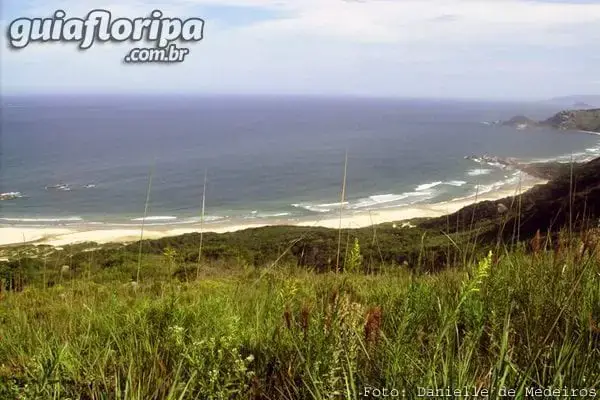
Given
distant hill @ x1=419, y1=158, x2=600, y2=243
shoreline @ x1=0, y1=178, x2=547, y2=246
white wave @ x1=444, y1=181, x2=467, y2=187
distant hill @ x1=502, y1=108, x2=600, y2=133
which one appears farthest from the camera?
distant hill @ x1=502, y1=108, x2=600, y2=133

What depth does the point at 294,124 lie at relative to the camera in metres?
135

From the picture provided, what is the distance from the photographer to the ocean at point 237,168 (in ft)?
153

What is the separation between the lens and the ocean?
4672 cm

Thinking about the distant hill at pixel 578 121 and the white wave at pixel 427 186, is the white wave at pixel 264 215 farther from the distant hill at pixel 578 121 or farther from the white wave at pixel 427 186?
the distant hill at pixel 578 121

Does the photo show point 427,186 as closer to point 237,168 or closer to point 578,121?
point 237,168

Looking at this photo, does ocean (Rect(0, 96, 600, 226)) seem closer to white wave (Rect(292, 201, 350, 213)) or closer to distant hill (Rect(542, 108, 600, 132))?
white wave (Rect(292, 201, 350, 213))

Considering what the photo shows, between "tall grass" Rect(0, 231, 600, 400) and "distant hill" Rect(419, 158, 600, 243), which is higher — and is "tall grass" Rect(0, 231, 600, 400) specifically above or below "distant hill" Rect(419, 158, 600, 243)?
above

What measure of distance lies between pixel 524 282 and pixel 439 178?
62.7 metres

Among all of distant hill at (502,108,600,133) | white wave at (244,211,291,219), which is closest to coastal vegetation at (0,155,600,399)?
white wave at (244,211,291,219)

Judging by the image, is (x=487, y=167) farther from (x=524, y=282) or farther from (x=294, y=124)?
(x=294, y=124)

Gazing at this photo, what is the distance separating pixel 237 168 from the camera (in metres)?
67.2

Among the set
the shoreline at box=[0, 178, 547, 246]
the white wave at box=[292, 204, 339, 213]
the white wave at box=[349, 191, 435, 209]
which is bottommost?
the shoreline at box=[0, 178, 547, 246]

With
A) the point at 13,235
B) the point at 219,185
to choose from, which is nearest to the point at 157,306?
the point at 13,235

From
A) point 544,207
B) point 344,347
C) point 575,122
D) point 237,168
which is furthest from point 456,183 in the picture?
point 575,122
